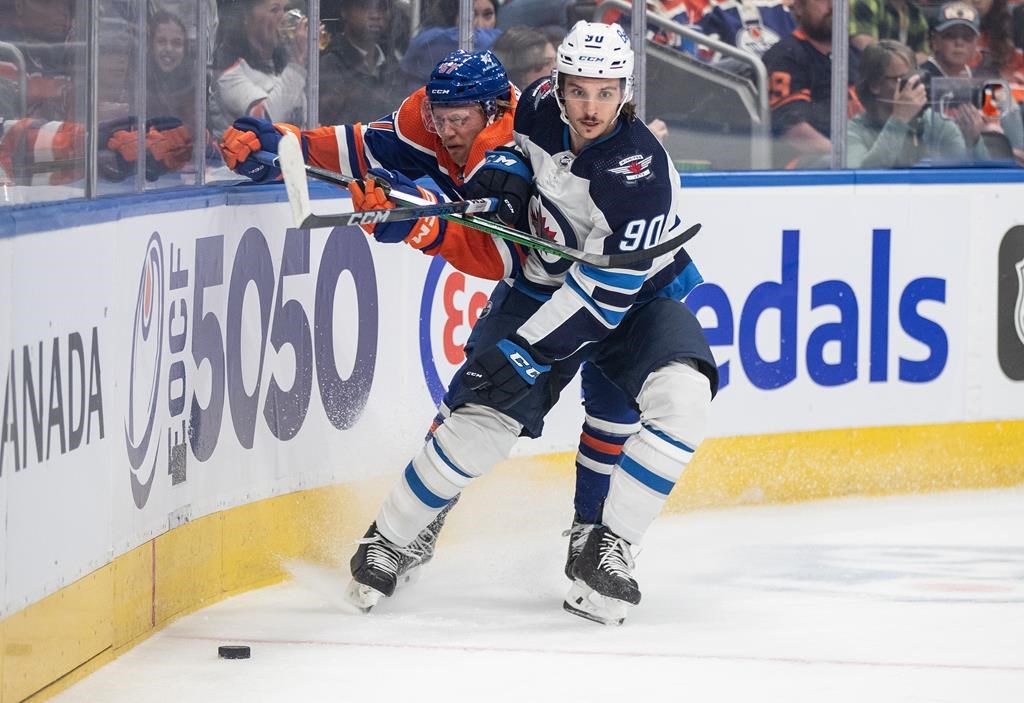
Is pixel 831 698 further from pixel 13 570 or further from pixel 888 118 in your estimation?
pixel 888 118

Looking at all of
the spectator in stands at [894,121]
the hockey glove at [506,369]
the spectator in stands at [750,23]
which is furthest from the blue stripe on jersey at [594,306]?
the spectator in stands at [894,121]

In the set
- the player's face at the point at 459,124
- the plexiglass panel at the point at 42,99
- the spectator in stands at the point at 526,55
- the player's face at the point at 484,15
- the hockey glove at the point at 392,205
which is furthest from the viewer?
the spectator in stands at the point at 526,55

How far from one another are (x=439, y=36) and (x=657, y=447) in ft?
5.81

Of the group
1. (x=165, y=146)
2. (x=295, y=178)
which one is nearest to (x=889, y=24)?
(x=165, y=146)

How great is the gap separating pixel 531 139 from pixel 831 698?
52.8 inches

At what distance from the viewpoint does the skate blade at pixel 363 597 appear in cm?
402

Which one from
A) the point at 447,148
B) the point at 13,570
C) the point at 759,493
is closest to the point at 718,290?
the point at 759,493

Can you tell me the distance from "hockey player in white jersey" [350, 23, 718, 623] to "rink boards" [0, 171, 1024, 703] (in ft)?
1.39

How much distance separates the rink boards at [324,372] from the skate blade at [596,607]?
2.43 feet

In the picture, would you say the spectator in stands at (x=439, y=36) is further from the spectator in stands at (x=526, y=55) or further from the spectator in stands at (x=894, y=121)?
the spectator in stands at (x=894, y=121)

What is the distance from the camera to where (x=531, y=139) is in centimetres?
399

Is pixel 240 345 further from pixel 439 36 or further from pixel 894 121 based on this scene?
A: pixel 894 121

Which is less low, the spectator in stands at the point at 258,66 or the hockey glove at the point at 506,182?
the spectator in stands at the point at 258,66

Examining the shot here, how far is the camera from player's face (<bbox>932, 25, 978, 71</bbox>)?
596cm
